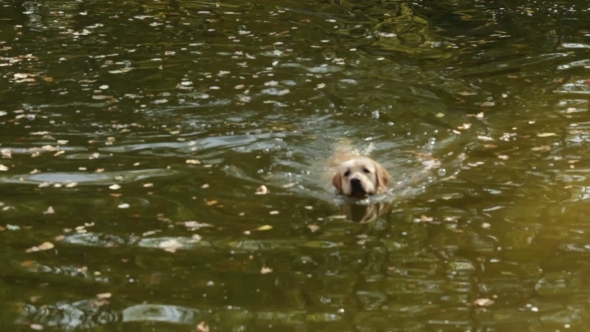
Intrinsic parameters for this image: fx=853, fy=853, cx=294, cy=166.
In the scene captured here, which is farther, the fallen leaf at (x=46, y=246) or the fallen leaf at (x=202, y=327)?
the fallen leaf at (x=46, y=246)

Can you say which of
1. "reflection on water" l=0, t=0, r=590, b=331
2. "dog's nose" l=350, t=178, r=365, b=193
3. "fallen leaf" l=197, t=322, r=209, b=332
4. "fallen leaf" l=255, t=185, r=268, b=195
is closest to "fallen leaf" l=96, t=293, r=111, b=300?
"reflection on water" l=0, t=0, r=590, b=331

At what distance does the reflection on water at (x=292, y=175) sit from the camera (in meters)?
6.22

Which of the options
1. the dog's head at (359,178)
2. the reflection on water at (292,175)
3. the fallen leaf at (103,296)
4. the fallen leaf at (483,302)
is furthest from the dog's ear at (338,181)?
the fallen leaf at (103,296)

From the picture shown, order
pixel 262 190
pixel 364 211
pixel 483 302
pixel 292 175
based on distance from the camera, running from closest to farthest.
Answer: pixel 483 302
pixel 364 211
pixel 262 190
pixel 292 175

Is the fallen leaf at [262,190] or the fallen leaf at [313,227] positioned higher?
the fallen leaf at [313,227]

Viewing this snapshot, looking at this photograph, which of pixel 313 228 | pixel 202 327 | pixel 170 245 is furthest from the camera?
pixel 313 228

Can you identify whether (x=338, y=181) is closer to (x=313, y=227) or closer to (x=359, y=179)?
(x=359, y=179)

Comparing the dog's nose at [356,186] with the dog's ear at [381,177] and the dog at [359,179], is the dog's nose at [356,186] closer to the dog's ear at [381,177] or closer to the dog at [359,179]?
the dog at [359,179]

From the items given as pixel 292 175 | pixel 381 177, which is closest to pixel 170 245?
pixel 292 175

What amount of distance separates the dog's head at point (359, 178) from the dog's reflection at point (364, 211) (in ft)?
0.51

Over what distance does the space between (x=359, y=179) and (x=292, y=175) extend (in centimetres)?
114

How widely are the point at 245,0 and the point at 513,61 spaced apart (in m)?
7.60

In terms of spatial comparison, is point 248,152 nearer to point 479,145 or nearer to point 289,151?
point 289,151

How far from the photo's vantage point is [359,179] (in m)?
8.26
